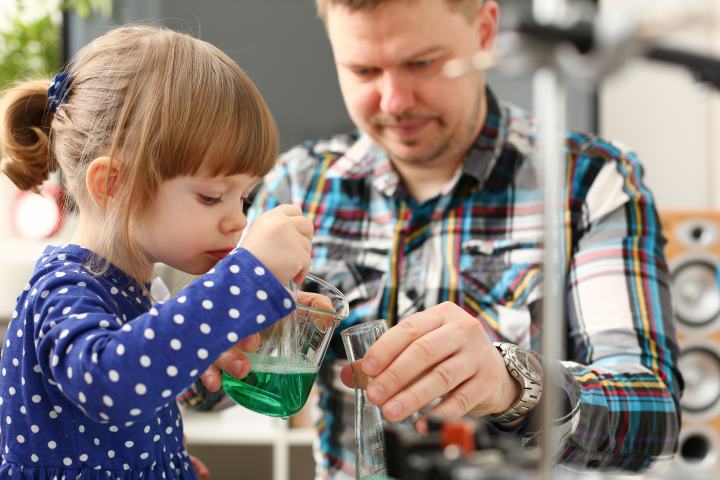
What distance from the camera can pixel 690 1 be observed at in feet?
0.90

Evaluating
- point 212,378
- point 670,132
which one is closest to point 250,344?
point 212,378

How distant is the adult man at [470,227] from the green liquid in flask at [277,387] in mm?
326

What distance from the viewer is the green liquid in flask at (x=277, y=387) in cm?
65

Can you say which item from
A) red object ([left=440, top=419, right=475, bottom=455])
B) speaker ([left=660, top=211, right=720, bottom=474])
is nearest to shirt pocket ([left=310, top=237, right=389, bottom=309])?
red object ([left=440, top=419, right=475, bottom=455])

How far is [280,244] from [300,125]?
1.73 meters

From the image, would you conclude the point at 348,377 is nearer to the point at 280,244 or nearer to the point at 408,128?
the point at 280,244

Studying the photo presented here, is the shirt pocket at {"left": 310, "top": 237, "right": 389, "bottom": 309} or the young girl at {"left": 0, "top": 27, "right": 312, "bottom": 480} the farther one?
the shirt pocket at {"left": 310, "top": 237, "right": 389, "bottom": 309}

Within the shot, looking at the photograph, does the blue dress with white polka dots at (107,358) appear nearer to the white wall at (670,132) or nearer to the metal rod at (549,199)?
the metal rod at (549,199)

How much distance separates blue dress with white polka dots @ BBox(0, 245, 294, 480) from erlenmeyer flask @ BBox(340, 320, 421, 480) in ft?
0.29

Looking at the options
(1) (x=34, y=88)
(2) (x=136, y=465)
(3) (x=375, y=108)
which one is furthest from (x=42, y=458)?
(3) (x=375, y=108)

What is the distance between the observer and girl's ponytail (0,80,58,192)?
766 millimetres

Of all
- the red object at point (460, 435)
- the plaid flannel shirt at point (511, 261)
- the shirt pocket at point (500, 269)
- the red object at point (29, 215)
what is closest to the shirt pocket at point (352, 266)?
the plaid flannel shirt at point (511, 261)

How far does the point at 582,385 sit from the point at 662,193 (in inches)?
76.8

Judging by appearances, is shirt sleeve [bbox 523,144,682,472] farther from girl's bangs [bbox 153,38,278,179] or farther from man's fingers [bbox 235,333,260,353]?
girl's bangs [bbox 153,38,278,179]
